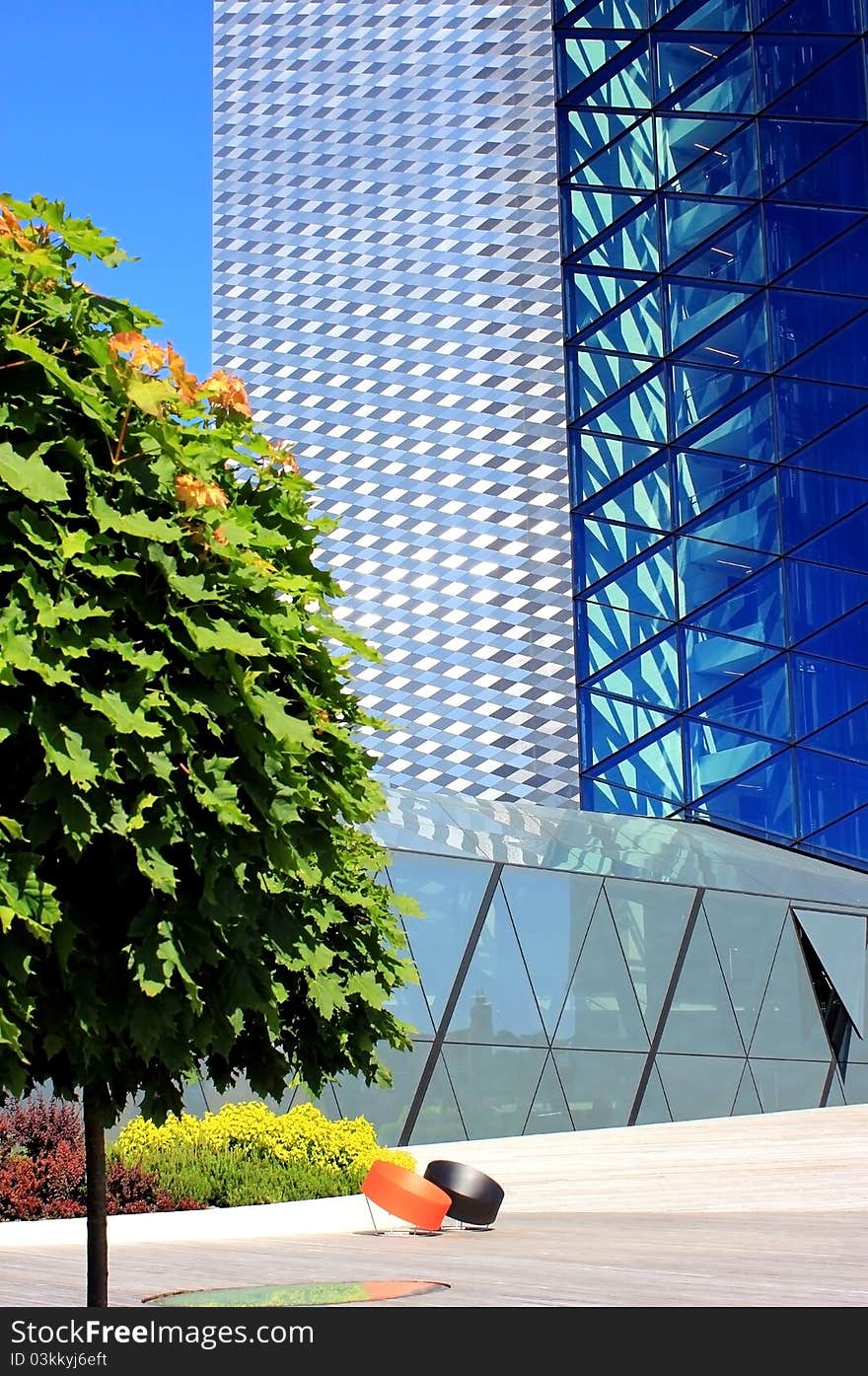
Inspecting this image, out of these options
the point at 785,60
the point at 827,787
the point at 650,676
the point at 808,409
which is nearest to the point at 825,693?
the point at 827,787

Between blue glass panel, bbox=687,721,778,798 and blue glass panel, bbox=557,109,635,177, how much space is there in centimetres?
1339

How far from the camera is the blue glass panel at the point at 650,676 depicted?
102 ft

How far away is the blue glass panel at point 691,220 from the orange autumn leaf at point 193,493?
30.1 meters

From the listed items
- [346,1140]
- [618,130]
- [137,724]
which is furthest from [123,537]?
[618,130]

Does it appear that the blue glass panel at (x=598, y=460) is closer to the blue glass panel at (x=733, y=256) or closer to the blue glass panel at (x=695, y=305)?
the blue glass panel at (x=695, y=305)

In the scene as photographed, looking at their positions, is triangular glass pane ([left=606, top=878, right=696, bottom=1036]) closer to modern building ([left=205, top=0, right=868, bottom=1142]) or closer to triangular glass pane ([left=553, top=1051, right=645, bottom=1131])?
triangular glass pane ([left=553, top=1051, right=645, bottom=1131])

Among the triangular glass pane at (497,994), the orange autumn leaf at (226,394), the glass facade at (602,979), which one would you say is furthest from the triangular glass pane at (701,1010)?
the orange autumn leaf at (226,394)

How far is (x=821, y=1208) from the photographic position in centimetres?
1336

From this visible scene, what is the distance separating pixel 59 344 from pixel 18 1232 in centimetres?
888

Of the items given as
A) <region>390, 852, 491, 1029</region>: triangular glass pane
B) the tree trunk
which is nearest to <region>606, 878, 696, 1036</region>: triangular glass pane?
<region>390, 852, 491, 1029</region>: triangular glass pane

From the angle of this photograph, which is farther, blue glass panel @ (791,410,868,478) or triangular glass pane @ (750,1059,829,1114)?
blue glass panel @ (791,410,868,478)

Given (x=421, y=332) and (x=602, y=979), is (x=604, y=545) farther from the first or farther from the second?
(x=602, y=979)

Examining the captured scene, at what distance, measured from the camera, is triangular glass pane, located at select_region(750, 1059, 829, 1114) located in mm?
22344
